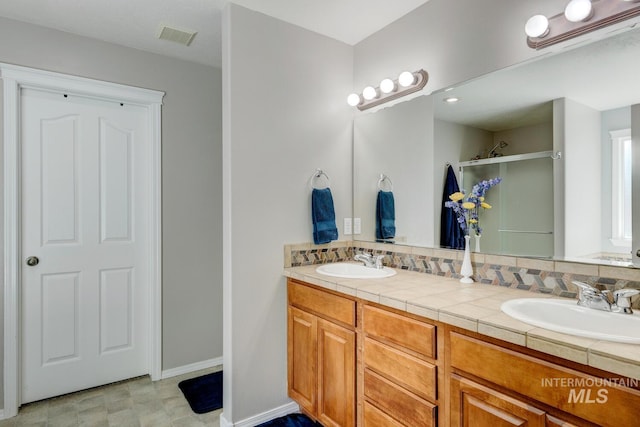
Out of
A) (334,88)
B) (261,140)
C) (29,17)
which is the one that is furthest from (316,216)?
(29,17)

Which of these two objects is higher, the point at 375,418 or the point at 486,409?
the point at 486,409

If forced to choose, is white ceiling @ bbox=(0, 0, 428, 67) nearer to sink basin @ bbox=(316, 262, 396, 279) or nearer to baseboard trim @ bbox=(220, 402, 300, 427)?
sink basin @ bbox=(316, 262, 396, 279)

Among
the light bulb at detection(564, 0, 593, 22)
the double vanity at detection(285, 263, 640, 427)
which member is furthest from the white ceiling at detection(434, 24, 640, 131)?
the double vanity at detection(285, 263, 640, 427)

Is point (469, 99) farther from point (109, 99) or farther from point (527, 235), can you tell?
point (109, 99)

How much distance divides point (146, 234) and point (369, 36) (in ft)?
7.28

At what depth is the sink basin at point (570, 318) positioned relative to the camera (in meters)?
1.12

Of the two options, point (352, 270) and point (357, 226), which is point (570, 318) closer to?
point (352, 270)

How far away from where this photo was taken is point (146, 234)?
277 cm

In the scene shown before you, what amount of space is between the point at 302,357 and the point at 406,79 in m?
1.75

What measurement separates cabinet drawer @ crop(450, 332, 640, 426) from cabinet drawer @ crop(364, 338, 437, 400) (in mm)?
158

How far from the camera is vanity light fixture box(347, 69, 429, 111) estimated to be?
6.83 ft

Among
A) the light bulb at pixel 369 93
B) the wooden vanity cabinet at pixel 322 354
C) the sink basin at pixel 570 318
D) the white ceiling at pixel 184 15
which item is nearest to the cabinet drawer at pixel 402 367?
the wooden vanity cabinet at pixel 322 354

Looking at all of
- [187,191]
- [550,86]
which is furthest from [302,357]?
[550,86]

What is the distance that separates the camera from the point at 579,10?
4.51ft
